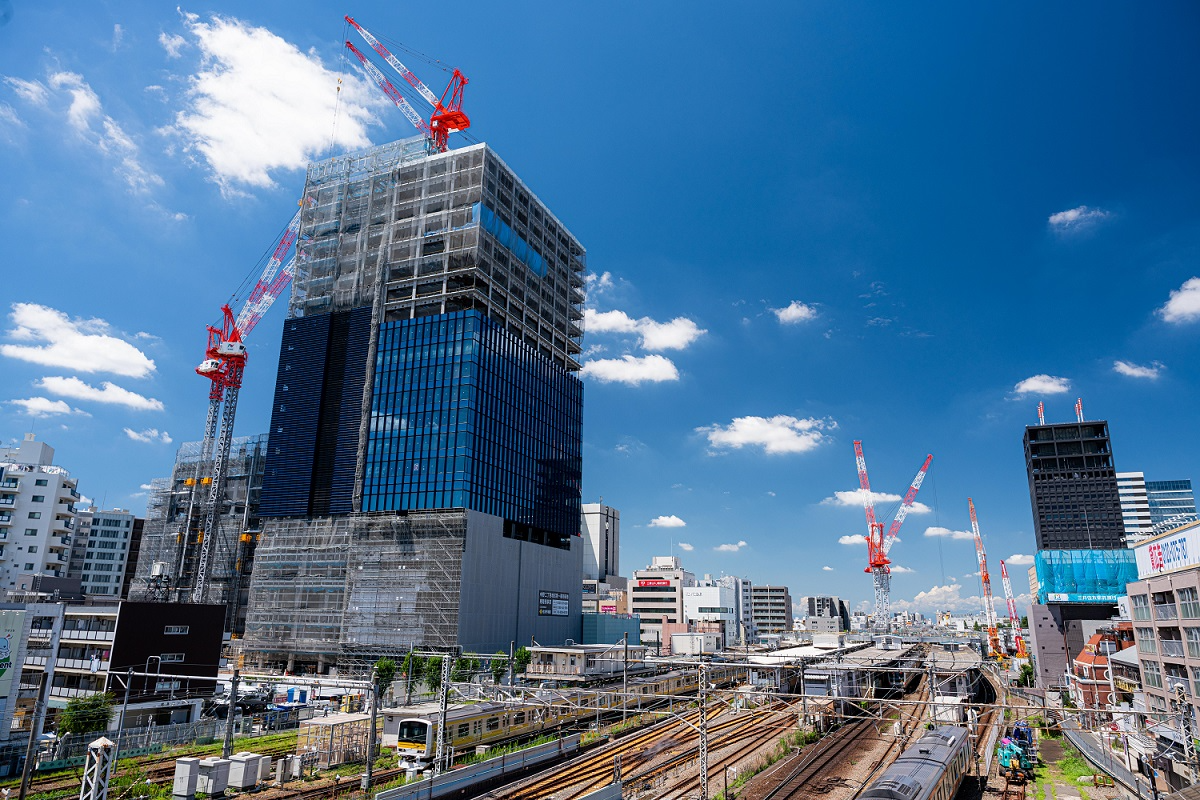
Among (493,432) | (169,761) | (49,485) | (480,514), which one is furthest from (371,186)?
(169,761)

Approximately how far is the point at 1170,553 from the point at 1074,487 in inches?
4913

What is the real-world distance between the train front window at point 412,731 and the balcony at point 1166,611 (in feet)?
140

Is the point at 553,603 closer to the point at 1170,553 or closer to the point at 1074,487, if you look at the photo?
the point at 1170,553

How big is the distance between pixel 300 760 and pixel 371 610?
4795cm

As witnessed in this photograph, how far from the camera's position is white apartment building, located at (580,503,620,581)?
178 m

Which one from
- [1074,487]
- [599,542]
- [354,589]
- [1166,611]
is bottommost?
[1166,611]

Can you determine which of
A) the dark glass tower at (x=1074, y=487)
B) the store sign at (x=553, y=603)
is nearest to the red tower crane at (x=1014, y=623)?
the dark glass tower at (x=1074, y=487)

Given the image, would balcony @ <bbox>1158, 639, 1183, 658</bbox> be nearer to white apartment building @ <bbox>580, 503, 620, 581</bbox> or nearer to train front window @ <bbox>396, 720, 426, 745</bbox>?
train front window @ <bbox>396, 720, 426, 745</bbox>

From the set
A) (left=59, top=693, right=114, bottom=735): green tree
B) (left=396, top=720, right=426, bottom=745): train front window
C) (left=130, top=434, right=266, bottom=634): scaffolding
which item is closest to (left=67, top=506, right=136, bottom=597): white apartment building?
(left=130, top=434, right=266, bottom=634): scaffolding

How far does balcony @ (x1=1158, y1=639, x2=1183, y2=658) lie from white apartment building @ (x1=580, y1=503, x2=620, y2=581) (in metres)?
138

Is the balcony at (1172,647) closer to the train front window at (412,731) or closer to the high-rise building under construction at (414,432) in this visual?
the train front window at (412,731)

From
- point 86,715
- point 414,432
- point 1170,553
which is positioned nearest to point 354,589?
point 414,432

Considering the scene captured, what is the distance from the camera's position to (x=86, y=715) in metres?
43.0

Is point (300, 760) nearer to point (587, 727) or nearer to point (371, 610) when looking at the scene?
point (587, 727)
